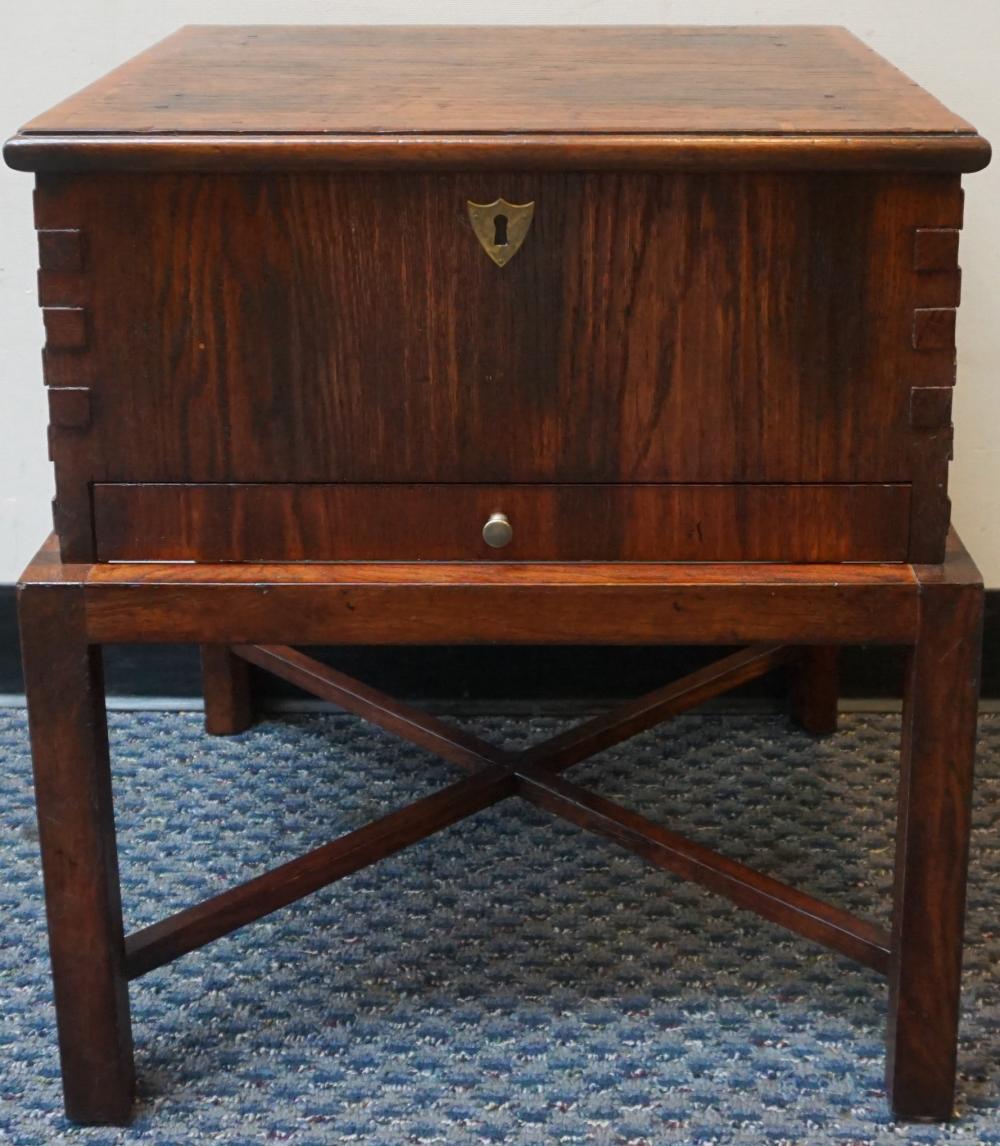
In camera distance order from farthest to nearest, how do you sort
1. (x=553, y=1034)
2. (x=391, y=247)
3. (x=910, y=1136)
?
(x=553, y=1034) < (x=910, y=1136) < (x=391, y=247)

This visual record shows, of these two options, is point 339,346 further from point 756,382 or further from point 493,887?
point 493,887

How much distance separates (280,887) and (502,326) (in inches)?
18.0

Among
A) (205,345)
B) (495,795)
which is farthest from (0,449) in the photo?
(205,345)

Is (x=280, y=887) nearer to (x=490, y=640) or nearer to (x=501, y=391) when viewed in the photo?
(x=490, y=640)

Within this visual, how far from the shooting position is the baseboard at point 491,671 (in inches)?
72.0

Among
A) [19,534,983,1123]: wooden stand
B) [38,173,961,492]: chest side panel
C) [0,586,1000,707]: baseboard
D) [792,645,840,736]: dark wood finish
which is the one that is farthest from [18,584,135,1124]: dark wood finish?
[792,645,840,736]: dark wood finish

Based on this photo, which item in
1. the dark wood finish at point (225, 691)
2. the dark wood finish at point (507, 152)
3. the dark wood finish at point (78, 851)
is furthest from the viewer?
the dark wood finish at point (225, 691)

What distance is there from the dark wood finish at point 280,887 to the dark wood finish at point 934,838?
1.28 feet

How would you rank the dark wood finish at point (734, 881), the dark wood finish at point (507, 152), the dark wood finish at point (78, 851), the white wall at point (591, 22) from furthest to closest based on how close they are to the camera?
the white wall at point (591, 22), the dark wood finish at point (734, 881), the dark wood finish at point (78, 851), the dark wood finish at point (507, 152)

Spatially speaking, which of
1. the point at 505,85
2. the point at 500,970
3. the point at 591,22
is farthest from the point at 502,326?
the point at 591,22

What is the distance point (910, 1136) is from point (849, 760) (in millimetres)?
604

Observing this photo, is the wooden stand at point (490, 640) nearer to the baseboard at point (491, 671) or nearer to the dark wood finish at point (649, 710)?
the dark wood finish at point (649, 710)

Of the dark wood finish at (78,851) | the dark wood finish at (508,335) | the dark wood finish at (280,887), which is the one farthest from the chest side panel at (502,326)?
the dark wood finish at (280,887)

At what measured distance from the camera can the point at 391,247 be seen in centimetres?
102
